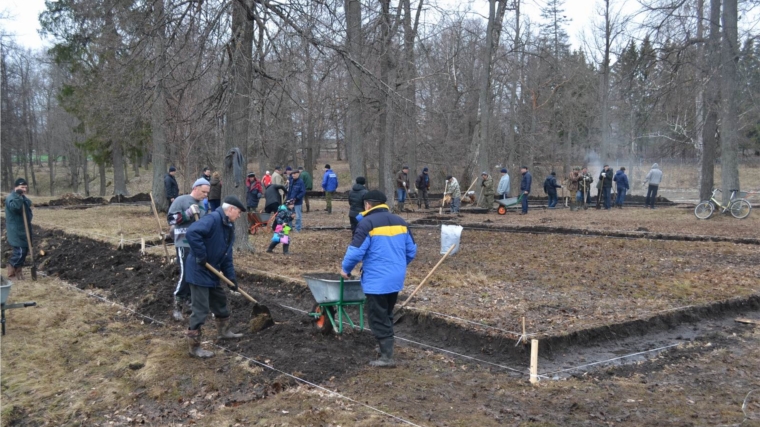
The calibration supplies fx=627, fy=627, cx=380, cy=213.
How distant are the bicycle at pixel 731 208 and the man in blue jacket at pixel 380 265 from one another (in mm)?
16587

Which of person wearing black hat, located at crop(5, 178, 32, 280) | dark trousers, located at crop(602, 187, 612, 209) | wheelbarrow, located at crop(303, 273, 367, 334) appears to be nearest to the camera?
wheelbarrow, located at crop(303, 273, 367, 334)

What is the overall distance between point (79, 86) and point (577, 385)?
26123 millimetres

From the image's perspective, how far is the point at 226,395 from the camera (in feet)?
18.6

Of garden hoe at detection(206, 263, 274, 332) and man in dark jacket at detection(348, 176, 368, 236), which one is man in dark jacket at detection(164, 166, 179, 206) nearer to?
man in dark jacket at detection(348, 176, 368, 236)

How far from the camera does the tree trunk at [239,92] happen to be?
11734 millimetres

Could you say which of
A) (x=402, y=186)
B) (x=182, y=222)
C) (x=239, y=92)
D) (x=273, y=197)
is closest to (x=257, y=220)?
(x=273, y=197)

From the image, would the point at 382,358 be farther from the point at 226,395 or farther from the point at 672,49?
the point at 672,49

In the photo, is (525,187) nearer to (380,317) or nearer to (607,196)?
(607,196)

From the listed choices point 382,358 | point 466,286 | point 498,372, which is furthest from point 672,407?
point 466,286

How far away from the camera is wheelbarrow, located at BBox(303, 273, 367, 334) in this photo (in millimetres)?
6922

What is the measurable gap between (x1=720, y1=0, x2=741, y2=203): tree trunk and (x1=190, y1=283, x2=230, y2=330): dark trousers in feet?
58.4

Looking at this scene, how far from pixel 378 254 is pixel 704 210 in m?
17.0

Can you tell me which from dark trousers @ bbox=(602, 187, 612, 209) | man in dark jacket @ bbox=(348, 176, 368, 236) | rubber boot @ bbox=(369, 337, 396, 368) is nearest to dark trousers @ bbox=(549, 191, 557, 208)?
dark trousers @ bbox=(602, 187, 612, 209)

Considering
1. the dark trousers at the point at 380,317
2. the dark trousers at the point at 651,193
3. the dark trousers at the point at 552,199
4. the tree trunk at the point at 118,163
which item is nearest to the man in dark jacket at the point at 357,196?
the dark trousers at the point at 380,317
